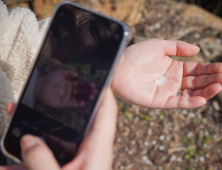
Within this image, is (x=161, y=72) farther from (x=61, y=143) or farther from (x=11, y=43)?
(x=11, y=43)

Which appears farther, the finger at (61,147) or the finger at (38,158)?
the finger at (61,147)

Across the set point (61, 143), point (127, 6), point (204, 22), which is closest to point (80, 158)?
point (61, 143)

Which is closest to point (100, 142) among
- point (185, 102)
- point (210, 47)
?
point (185, 102)

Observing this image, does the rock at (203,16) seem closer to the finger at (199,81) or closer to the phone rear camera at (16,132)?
the finger at (199,81)

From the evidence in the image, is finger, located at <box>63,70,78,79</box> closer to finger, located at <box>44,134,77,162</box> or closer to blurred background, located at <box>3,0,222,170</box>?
finger, located at <box>44,134,77,162</box>

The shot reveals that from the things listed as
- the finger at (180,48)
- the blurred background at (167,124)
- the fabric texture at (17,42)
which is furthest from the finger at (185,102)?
the blurred background at (167,124)

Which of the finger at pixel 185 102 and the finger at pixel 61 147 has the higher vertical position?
the finger at pixel 61 147
